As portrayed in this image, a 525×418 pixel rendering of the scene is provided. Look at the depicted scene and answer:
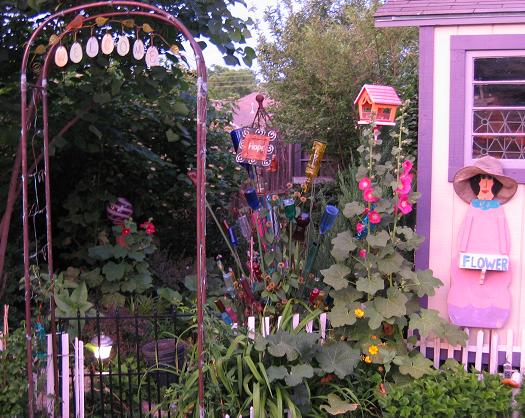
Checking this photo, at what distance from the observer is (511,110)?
429 cm

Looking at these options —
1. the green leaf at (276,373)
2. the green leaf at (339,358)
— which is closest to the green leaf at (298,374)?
the green leaf at (276,373)

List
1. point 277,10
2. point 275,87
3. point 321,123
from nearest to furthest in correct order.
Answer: point 321,123 → point 275,87 → point 277,10

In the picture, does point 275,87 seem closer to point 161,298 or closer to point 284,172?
point 284,172

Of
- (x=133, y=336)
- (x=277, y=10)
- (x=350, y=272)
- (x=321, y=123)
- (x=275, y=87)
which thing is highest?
(x=277, y=10)

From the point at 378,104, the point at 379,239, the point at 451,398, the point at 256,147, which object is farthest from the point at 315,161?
the point at 451,398

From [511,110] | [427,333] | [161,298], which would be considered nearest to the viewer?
[427,333]

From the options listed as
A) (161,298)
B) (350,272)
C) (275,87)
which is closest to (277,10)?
(275,87)

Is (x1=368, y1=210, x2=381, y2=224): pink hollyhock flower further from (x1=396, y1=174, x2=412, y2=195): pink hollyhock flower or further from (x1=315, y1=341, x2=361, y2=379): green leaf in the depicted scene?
(x1=315, y1=341, x2=361, y2=379): green leaf

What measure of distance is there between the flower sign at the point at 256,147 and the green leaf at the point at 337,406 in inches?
66.3

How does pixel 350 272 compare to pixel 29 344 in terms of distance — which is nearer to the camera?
pixel 29 344

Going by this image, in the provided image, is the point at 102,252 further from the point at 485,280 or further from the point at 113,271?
the point at 485,280

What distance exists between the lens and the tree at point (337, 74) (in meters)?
8.41

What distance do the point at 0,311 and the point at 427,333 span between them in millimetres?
3584

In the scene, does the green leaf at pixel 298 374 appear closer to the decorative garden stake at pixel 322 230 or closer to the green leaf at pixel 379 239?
the green leaf at pixel 379 239
